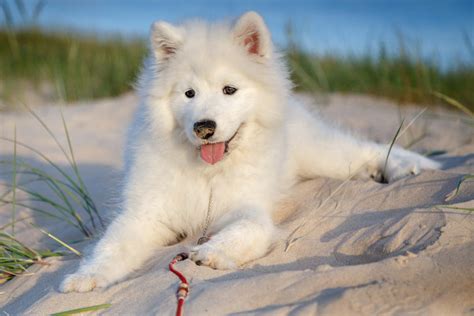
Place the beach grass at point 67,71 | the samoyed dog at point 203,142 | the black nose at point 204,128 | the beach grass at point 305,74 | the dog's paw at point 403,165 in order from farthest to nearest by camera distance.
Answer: the beach grass at point 67,71
the beach grass at point 305,74
the dog's paw at point 403,165
the samoyed dog at point 203,142
the black nose at point 204,128

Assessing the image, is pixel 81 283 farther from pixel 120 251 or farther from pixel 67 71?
pixel 67 71

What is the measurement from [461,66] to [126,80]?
18.4 feet

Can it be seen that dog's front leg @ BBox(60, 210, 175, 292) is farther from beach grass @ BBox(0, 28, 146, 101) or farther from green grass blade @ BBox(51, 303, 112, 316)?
beach grass @ BBox(0, 28, 146, 101)

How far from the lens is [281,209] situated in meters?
4.45

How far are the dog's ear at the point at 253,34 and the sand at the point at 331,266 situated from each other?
1.17m

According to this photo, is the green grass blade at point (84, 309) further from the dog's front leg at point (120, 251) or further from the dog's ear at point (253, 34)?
the dog's ear at point (253, 34)

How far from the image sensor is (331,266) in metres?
3.14

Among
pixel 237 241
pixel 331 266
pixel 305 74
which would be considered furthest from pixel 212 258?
pixel 305 74

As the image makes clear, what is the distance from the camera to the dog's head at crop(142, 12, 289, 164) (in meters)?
3.85

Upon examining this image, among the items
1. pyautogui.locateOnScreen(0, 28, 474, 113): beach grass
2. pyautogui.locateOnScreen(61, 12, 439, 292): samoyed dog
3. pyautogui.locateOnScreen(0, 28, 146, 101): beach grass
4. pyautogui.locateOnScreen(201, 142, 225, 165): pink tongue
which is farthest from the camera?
pyautogui.locateOnScreen(0, 28, 146, 101): beach grass

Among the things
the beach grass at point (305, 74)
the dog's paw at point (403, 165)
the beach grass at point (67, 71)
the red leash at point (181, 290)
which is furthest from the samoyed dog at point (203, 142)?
the beach grass at point (67, 71)

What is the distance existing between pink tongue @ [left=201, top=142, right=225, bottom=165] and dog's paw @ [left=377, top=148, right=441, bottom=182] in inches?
70.6

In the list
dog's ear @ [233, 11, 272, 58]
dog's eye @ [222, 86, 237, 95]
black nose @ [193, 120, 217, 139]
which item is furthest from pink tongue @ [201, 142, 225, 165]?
dog's ear @ [233, 11, 272, 58]

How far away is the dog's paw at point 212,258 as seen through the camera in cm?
332
